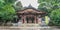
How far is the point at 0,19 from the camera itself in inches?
1556

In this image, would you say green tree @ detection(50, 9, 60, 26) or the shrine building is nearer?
green tree @ detection(50, 9, 60, 26)

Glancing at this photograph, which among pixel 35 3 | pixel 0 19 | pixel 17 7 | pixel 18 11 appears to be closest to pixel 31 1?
pixel 35 3

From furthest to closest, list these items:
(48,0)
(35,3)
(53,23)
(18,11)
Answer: (35,3), (48,0), (18,11), (53,23)

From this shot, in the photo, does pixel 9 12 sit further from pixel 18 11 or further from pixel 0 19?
pixel 18 11

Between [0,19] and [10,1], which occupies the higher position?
[10,1]

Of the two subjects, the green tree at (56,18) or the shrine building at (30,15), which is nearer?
the green tree at (56,18)

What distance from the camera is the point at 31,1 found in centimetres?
7119

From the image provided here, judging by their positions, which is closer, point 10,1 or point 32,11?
point 32,11

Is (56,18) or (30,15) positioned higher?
(30,15)

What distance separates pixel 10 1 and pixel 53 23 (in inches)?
671

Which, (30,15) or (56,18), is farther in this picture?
(30,15)

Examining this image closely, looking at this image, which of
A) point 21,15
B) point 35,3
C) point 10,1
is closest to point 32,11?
point 21,15

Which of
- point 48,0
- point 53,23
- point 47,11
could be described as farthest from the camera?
point 48,0

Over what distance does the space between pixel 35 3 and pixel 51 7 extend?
64.8ft
